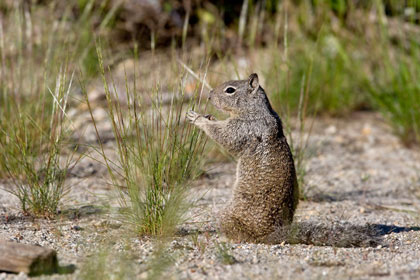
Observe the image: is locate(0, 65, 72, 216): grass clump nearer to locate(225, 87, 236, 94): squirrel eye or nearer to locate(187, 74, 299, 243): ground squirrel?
locate(187, 74, 299, 243): ground squirrel

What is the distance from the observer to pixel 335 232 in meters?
3.68

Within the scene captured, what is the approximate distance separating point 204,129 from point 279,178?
59 centimetres

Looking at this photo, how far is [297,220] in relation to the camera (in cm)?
450

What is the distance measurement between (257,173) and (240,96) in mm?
586

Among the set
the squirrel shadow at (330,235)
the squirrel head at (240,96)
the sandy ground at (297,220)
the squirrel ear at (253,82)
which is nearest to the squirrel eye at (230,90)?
the squirrel head at (240,96)

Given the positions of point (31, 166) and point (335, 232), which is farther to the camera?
point (31, 166)

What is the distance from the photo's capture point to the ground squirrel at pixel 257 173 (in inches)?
151

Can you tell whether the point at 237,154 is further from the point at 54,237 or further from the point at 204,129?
the point at 54,237

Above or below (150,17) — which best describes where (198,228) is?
below

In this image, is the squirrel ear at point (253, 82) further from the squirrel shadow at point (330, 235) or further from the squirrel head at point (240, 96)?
the squirrel shadow at point (330, 235)

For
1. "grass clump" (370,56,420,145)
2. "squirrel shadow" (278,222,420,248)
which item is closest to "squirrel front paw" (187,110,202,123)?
"squirrel shadow" (278,222,420,248)

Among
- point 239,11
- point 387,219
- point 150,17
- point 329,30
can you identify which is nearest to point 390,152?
point 329,30

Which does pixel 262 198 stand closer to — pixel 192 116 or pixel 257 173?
pixel 257 173

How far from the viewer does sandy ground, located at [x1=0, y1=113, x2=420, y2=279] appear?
10.3 ft
